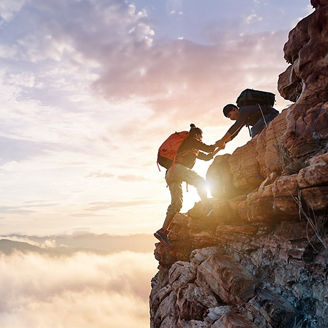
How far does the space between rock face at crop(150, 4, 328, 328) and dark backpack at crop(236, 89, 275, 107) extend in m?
0.74

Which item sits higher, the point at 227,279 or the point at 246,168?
the point at 246,168

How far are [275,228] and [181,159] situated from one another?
479cm

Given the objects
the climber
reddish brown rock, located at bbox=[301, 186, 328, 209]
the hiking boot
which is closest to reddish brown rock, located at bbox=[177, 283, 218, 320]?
the hiking boot

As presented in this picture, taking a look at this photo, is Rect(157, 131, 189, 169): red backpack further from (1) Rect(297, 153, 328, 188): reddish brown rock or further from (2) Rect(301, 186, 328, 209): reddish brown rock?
(2) Rect(301, 186, 328, 209): reddish brown rock

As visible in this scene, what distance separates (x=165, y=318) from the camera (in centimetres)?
996

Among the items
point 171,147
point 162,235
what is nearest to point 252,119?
point 171,147

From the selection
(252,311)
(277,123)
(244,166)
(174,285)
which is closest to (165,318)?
(174,285)

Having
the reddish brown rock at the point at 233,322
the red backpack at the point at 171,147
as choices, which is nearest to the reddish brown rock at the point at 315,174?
the reddish brown rock at the point at 233,322

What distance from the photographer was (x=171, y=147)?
10703 mm

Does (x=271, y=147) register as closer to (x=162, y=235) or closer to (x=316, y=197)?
(x=316, y=197)

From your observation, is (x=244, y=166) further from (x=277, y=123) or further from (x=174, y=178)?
(x=174, y=178)

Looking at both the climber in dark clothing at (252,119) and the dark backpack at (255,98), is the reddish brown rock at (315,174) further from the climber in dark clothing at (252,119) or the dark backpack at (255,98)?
the dark backpack at (255,98)

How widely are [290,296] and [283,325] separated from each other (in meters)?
0.79

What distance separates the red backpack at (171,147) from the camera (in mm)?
10602
